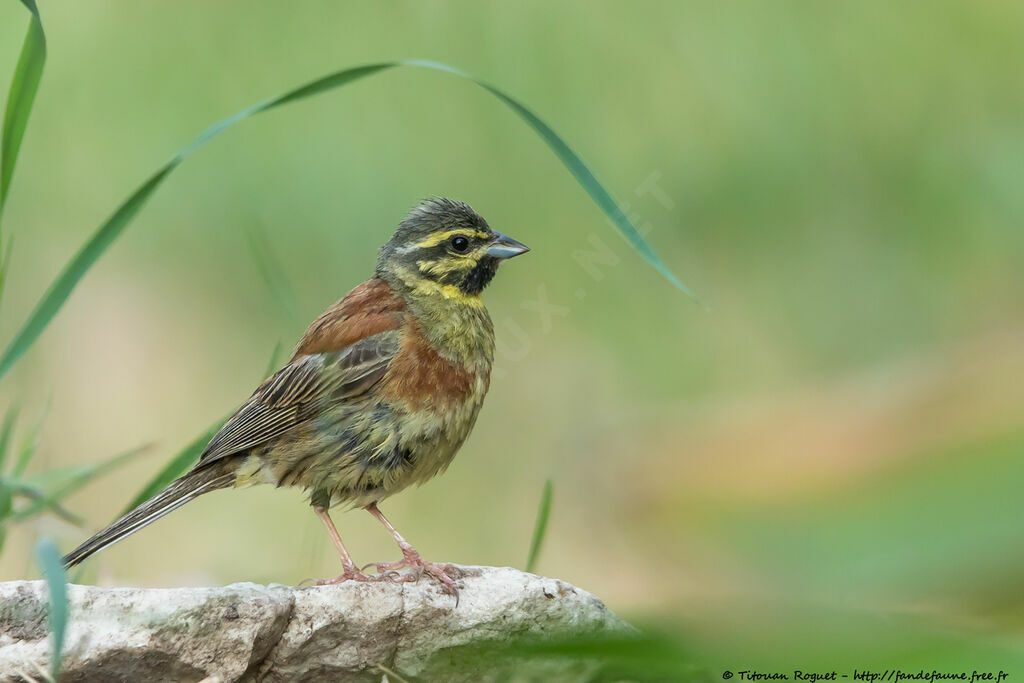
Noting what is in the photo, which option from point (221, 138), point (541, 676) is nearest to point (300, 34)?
point (221, 138)

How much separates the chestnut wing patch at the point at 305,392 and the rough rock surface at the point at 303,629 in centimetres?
87

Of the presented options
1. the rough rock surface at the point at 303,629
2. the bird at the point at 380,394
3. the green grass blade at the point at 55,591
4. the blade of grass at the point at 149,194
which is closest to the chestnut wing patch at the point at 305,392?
the bird at the point at 380,394

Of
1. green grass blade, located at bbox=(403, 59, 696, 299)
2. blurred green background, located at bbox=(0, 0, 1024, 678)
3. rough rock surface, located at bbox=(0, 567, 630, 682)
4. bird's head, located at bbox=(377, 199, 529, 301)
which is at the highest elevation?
blurred green background, located at bbox=(0, 0, 1024, 678)

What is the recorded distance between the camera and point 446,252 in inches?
175

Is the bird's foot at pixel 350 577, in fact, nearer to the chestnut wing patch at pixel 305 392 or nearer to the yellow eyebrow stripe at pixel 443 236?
the chestnut wing patch at pixel 305 392

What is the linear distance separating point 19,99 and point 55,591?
1.60 meters

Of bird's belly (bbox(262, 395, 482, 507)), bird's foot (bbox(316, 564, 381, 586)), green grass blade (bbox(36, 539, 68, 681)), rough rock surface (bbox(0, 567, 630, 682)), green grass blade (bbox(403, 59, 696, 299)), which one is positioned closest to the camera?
green grass blade (bbox(36, 539, 68, 681))

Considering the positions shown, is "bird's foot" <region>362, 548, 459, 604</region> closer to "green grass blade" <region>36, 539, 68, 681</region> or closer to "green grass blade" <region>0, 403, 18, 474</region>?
"green grass blade" <region>0, 403, 18, 474</region>

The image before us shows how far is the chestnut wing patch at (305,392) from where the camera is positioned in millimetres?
4102

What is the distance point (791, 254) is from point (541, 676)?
462cm

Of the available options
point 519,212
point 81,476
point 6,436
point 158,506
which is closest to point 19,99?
point 6,436

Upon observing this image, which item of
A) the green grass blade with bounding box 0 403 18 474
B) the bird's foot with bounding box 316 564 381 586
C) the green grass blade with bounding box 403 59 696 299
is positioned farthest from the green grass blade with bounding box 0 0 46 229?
the bird's foot with bounding box 316 564 381 586

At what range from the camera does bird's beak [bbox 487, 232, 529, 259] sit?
4.41 meters

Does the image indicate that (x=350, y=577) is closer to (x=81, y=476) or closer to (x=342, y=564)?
(x=342, y=564)
